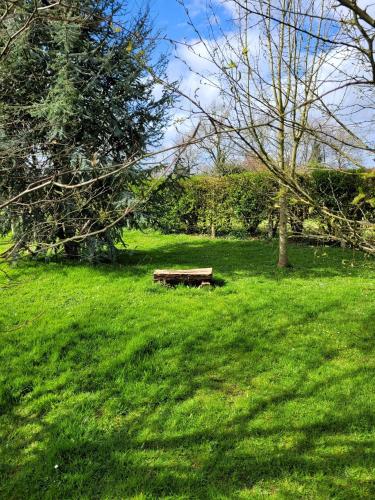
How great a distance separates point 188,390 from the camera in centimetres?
408

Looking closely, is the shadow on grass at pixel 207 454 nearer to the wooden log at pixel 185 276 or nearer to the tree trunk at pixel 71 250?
the wooden log at pixel 185 276

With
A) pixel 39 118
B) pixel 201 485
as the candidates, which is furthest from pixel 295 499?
pixel 39 118

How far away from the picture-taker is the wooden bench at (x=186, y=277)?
21.4 feet

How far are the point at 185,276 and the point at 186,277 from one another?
2 cm

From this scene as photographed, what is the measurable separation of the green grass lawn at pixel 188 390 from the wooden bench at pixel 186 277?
178 mm

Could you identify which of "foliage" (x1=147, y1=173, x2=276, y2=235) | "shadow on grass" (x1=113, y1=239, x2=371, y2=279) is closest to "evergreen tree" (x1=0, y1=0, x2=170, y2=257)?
"shadow on grass" (x1=113, y1=239, x2=371, y2=279)

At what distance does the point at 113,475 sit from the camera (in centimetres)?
306

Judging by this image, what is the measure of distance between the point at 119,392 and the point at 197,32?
11.1 ft

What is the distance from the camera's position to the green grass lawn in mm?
3041

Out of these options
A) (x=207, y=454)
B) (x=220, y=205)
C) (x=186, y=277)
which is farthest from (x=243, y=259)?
(x=207, y=454)

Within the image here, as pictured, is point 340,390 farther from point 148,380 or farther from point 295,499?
point 148,380

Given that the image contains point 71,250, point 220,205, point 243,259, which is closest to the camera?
point 71,250

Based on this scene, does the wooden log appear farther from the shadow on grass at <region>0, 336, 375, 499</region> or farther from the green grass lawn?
the shadow on grass at <region>0, 336, 375, 499</region>

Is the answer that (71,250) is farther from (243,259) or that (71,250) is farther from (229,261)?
(243,259)
